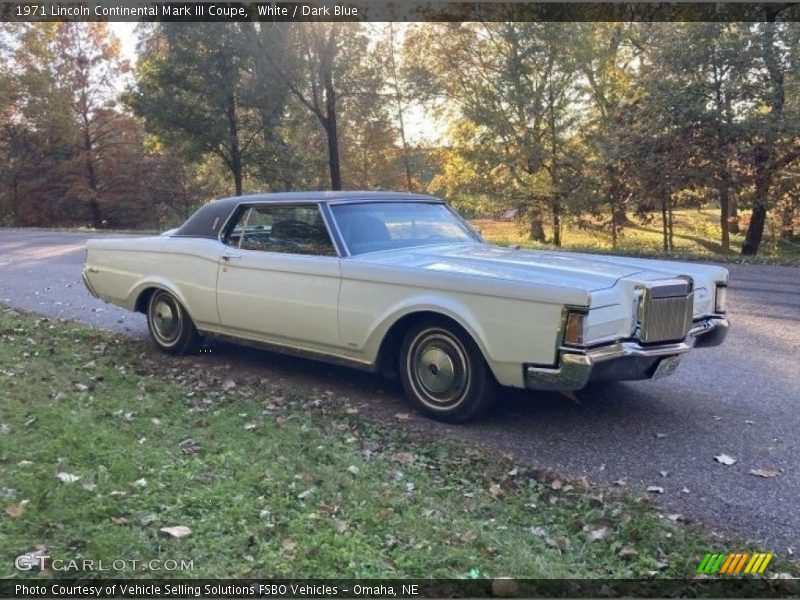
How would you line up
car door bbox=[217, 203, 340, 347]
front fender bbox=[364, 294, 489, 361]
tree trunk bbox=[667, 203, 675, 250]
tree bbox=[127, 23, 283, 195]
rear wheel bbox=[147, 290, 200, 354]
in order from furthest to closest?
1. tree bbox=[127, 23, 283, 195]
2. tree trunk bbox=[667, 203, 675, 250]
3. rear wheel bbox=[147, 290, 200, 354]
4. car door bbox=[217, 203, 340, 347]
5. front fender bbox=[364, 294, 489, 361]

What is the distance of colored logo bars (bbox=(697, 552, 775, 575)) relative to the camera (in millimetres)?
2760

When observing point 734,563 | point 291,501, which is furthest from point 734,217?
point 291,501

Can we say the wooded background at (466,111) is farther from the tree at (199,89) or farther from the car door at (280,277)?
the car door at (280,277)

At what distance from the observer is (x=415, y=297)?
→ 14.7 ft

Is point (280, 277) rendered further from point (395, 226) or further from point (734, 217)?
point (734, 217)

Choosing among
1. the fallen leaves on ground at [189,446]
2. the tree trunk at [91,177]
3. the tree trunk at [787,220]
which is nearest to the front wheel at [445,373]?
the fallen leaves on ground at [189,446]

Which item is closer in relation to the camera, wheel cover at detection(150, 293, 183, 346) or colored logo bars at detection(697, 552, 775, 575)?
colored logo bars at detection(697, 552, 775, 575)

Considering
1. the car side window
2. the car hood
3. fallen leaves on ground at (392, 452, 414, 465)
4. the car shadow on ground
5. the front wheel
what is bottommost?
fallen leaves on ground at (392, 452, 414, 465)

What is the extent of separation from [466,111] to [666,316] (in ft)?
65.2

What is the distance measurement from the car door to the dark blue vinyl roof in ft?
0.27

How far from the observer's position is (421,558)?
110 inches

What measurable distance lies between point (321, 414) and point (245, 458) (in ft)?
3.20

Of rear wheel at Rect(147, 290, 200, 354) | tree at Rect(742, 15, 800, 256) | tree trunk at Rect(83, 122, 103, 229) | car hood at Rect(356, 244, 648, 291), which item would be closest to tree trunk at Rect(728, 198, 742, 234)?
tree at Rect(742, 15, 800, 256)

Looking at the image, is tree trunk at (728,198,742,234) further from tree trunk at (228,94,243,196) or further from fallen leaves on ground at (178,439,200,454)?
fallen leaves on ground at (178,439,200,454)
